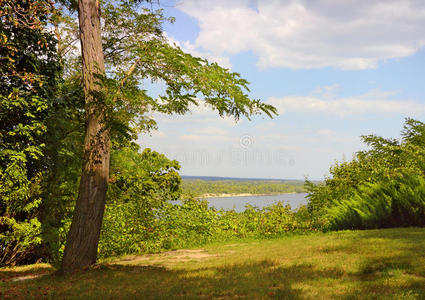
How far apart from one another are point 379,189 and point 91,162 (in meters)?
9.69

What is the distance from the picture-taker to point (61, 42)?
13773 millimetres

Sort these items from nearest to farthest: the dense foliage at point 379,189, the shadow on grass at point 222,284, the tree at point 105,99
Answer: the shadow on grass at point 222,284 < the tree at point 105,99 < the dense foliage at point 379,189

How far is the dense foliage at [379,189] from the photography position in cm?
1127

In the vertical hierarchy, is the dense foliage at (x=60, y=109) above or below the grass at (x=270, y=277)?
above

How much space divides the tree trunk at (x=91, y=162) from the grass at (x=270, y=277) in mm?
536

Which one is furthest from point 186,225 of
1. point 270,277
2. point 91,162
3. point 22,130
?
point 270,277

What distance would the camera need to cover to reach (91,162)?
798 cm

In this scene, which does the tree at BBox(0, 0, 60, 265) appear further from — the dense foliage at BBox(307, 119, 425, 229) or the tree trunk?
the dense foliage at BBox(307, 119, 425, 229)

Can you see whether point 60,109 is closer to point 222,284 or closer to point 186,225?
point 186,225

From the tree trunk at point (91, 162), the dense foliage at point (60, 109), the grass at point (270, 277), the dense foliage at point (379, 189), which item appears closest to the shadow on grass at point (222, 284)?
the grass at point (270, 277)

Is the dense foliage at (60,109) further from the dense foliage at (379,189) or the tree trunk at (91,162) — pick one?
the dense foliage at (379,189)

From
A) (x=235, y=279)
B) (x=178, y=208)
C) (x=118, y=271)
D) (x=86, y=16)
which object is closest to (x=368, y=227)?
(x=178, y=208)

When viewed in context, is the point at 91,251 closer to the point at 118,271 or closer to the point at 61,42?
the point at 118,271

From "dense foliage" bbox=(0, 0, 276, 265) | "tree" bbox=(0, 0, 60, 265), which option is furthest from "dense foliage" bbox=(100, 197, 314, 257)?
"tree" bbox=(0, 0, 60, 265)
